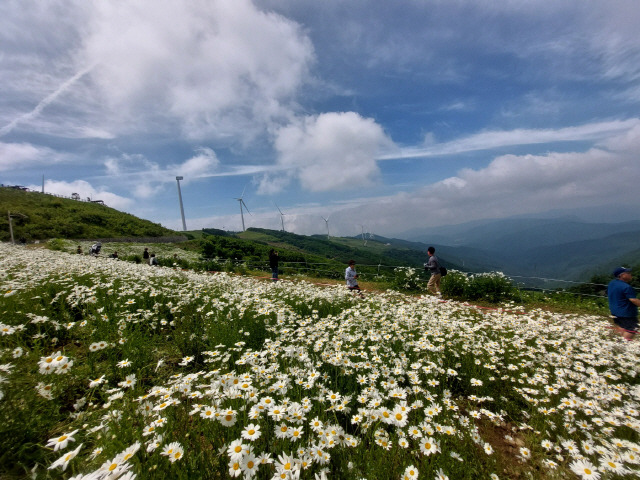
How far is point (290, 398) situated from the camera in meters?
3.14

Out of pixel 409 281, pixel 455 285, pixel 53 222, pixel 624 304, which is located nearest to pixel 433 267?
pixel 455 285

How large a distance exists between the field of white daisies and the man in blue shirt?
0.70 meters

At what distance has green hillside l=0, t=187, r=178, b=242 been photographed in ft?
146

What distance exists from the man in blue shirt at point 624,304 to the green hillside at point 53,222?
60100 millimetres

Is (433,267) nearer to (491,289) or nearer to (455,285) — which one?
(455,285)

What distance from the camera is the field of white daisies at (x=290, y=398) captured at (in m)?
2.23

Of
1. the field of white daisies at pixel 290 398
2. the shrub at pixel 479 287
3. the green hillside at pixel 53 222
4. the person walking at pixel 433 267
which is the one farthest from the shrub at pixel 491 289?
the green hillside at pixel 53 222

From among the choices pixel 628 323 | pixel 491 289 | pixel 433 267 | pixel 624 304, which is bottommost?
pixel 491 289

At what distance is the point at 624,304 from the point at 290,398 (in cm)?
862

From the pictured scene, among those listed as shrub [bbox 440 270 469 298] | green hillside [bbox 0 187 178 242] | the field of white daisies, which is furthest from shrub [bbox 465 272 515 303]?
green hillside [bbox 0 187 178 242]

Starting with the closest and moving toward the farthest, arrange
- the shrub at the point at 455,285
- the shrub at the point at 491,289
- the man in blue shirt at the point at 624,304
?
the man in blue shirt at the point at 624,304, the shrub at the point at 491,289, the shrub at the point at 455,285

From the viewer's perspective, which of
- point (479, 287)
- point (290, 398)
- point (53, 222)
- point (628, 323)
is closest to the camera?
point (290, 398)

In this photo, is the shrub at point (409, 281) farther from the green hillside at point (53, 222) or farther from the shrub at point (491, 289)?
the green hillside at point (53, 222)

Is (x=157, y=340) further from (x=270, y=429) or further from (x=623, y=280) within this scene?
(x=623, y=280)
